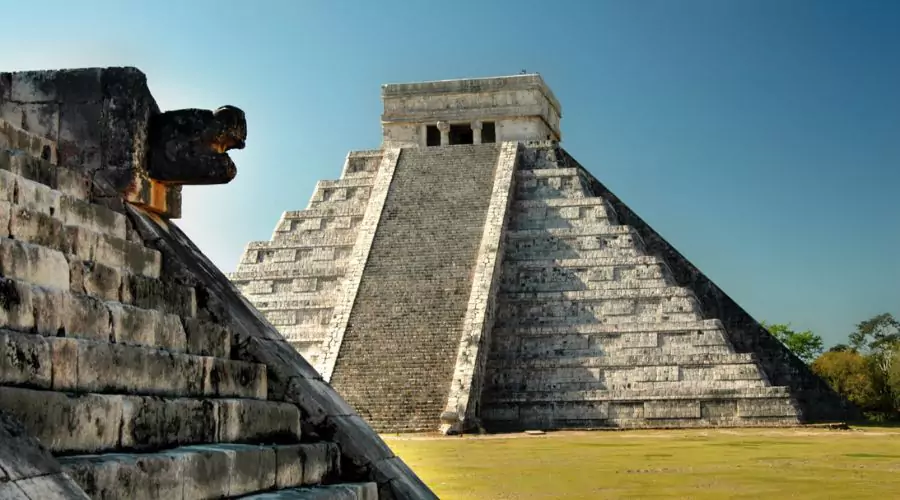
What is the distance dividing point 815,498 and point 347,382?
11742 mm

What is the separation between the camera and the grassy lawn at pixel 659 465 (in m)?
8.20

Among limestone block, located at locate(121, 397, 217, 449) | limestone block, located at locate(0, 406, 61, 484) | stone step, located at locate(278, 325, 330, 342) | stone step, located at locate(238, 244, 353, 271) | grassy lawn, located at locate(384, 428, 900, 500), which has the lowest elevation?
grassy lawn, located at locate(384, 428, 900, 500)

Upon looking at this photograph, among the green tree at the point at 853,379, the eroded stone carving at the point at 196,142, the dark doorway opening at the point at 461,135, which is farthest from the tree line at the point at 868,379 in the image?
the eroded stone carving at the point at 196,142

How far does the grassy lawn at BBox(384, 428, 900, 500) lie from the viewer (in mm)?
8195

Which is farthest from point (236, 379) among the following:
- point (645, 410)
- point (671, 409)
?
point (671, 409)

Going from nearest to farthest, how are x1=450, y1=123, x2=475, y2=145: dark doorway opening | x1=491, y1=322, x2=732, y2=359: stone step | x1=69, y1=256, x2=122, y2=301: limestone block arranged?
x1=69, y1=256, x2=122, y2=301: limestone block → x1=491, y1=322, x2=732, y2=359: stone step → x1=450, y1=123, x2=475, y2=145: dark doorway opening

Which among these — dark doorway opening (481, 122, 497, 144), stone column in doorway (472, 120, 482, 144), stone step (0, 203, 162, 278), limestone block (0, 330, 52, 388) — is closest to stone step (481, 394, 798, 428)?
stone column in doorway (472, 120, 482, 144)

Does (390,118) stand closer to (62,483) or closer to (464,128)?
(464,128)

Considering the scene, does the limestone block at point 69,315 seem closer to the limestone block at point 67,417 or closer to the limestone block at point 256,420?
the limestone block at point 67,417

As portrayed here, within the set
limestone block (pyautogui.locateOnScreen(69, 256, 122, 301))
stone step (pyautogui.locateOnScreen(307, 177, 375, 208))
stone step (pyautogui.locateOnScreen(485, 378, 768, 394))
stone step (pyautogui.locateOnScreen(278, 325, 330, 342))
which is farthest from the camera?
stone step (pyautogui.locateOnScreen(307, 177, 375, 208))

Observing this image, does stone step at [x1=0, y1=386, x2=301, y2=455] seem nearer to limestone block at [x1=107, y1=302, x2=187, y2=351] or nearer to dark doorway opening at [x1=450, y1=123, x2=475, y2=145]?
limestone block at [x1=107, y1=302, x2=187, y2=351]

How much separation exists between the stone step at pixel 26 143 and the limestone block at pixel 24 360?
1.41 meters

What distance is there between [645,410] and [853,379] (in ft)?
33.9

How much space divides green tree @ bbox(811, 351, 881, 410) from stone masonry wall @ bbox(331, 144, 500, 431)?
31.3 feet
